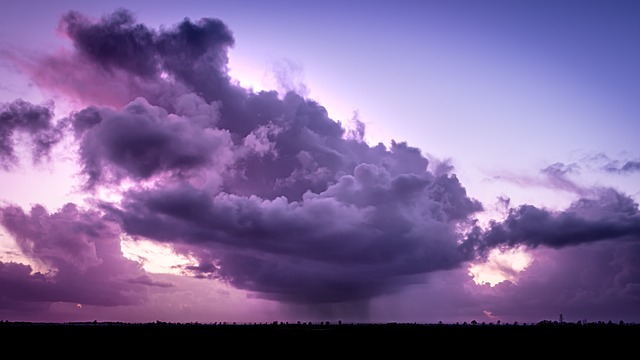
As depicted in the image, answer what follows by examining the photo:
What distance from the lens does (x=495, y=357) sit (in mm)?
85562

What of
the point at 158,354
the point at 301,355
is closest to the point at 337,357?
the point at 301,355

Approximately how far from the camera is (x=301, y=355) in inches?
3524

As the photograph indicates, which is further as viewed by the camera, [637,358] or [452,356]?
[452,356]

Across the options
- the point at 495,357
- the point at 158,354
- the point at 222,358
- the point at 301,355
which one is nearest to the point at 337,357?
the point at 301,355

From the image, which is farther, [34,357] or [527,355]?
[527,355]

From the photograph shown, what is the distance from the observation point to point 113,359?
8119cm

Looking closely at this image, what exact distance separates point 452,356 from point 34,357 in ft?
229

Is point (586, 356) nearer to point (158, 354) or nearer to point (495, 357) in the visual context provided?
point (495, 357)

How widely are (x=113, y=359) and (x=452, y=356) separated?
5648cm

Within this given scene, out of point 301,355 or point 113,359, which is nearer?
point 113,359

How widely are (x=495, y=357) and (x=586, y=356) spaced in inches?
667

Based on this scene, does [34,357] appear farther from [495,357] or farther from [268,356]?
[495,357]

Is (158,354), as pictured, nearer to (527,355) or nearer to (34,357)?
(34,357)

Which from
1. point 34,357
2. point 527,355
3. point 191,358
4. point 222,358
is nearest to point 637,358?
point 527,355
